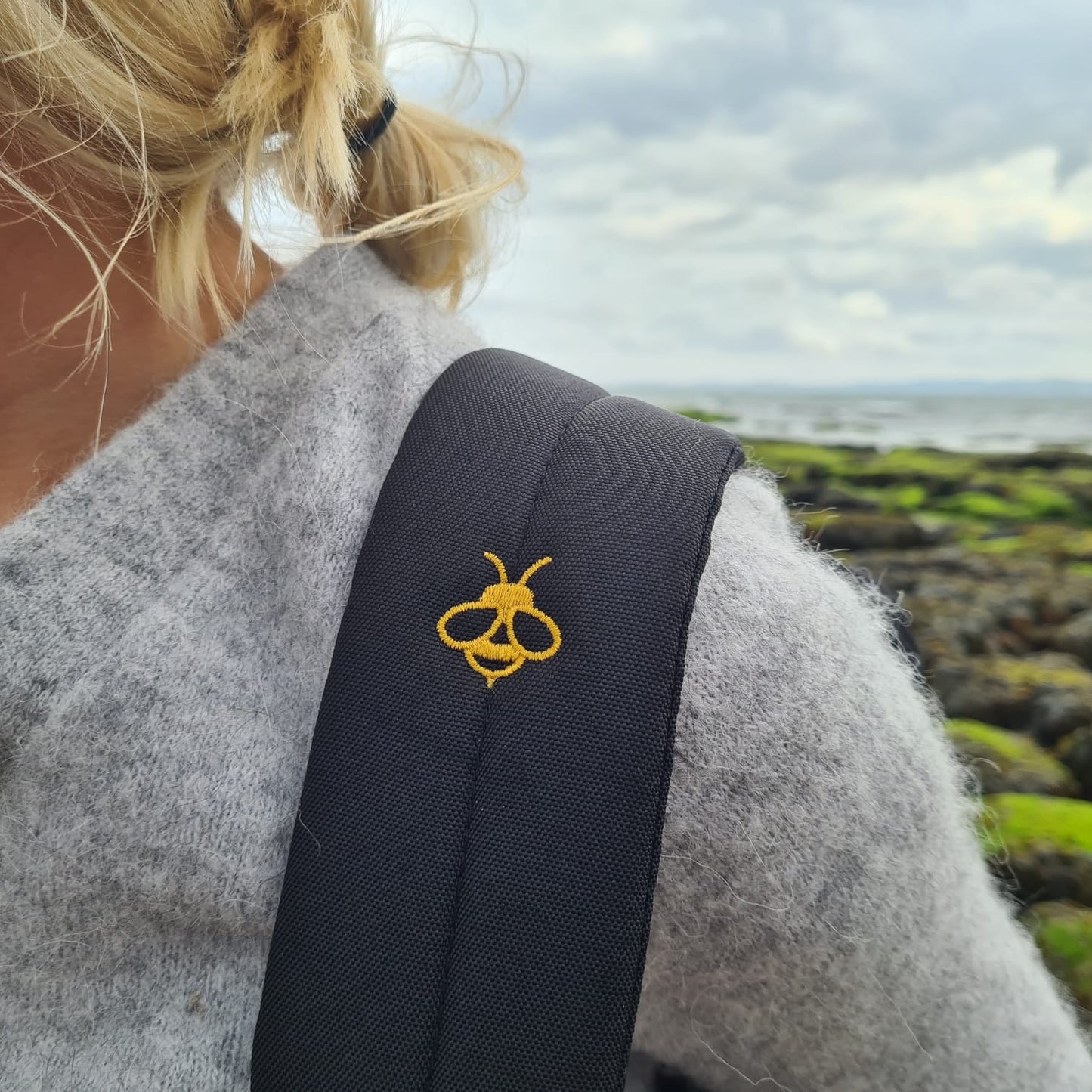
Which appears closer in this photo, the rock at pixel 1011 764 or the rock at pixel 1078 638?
the rock at pixel 1011 764

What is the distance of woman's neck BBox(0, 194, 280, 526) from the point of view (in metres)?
0.89

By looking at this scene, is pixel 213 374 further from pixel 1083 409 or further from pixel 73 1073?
pixel 1083 409

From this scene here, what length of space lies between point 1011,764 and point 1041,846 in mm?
269

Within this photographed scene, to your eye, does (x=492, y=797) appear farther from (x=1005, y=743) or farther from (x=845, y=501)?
(x=845, y=501)

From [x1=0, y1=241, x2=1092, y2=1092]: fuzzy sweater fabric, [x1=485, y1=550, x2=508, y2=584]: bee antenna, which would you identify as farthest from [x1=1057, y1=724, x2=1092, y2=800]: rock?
[x1=485, y1=550, x2=508, y2=584]: bee antenna

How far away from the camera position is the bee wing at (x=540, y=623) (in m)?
0.64

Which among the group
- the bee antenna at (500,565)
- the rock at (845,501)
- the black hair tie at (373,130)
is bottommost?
the bee antenna at (500,565)

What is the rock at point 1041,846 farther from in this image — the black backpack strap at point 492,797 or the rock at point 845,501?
the rock at point 845,501

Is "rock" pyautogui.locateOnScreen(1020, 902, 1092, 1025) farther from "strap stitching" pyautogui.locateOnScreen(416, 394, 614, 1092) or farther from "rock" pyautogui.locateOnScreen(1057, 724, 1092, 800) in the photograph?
"strap stitching" pyautogui.locateOnScreen(416, 394, 614, 1092)

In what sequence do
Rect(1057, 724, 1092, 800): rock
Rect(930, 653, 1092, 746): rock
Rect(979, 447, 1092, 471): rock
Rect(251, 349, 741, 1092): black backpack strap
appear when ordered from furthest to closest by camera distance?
Rect(979, 447, 1092, 471): rock, Rect(930, 653, 1092, 746): rock, Rect(1057, 724, 1092, 800): rock, Rect(251, 349, 741, 1092): black backpack strap

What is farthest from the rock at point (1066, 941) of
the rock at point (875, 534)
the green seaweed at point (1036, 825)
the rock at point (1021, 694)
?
the rock at point (875, 534)

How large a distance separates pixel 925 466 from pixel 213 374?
11.9 ft

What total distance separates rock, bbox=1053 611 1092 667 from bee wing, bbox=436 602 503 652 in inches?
80.1

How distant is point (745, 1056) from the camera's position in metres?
0.75
